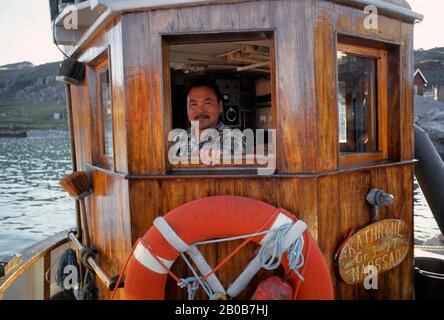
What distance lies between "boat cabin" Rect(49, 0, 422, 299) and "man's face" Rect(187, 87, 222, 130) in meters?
0.63

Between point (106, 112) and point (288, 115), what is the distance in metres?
1.44

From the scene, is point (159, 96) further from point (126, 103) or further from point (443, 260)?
point (443, 260)

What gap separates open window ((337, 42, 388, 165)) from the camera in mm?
2830

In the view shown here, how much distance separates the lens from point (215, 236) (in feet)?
7.72

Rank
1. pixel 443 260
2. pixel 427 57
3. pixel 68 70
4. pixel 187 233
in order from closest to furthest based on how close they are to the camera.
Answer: pixel 187 233 < pixel 68 70 < pixel 443 260 < pixel 427 57

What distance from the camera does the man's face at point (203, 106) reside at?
328 cm

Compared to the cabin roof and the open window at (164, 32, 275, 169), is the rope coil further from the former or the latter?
the cabin roof

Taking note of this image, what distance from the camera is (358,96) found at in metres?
2.97

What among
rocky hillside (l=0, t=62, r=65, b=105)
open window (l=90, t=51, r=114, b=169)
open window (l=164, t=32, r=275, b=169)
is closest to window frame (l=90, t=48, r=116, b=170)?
open window (l=90, t=51, r=114, b=169)

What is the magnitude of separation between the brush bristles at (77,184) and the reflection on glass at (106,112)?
1.06 feet

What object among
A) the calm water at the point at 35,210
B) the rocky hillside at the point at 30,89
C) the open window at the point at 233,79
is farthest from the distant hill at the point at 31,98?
the open window at the point at 233,79

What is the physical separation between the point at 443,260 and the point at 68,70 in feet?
12.5

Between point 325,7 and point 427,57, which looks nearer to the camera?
point 325,7
